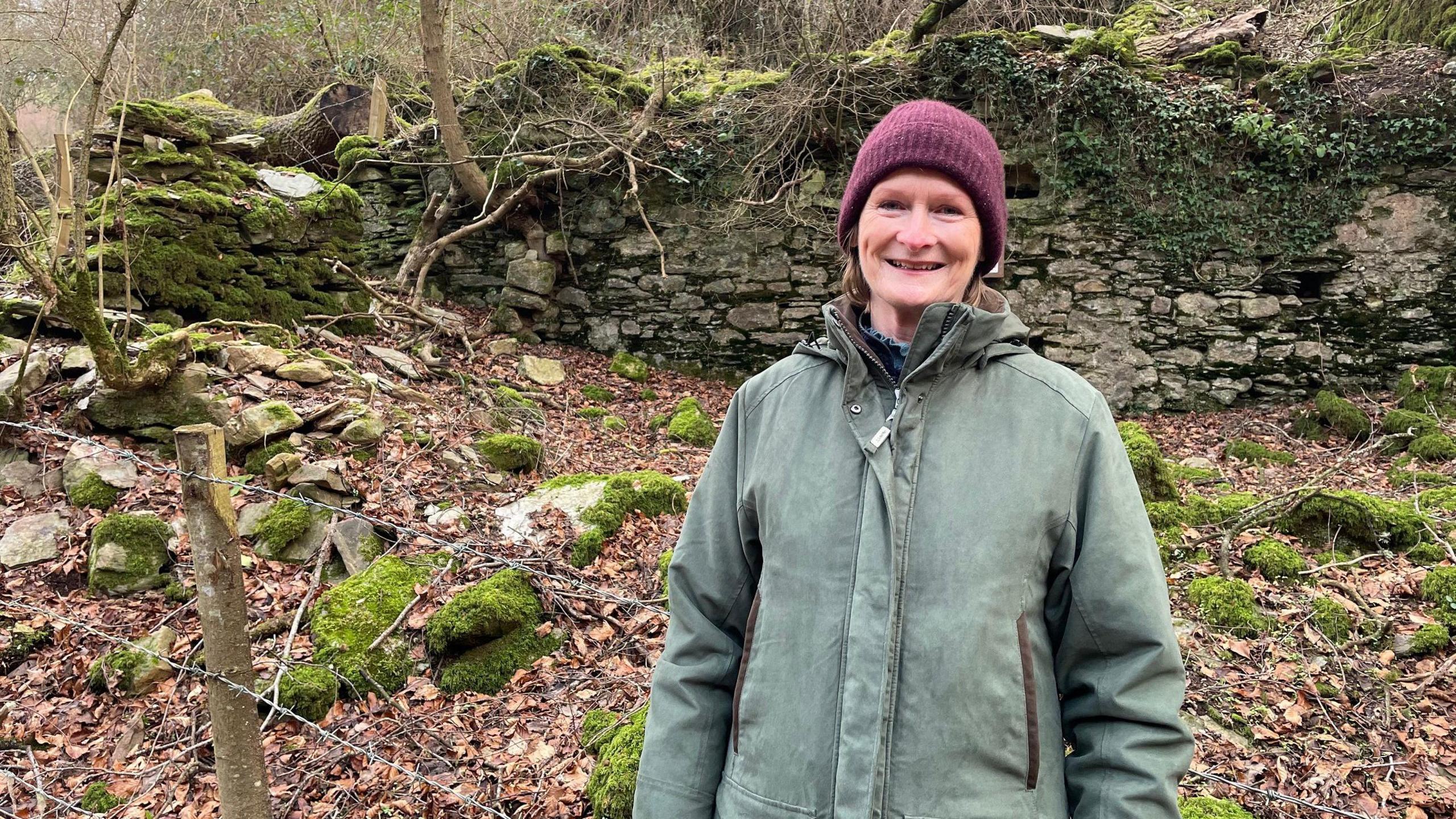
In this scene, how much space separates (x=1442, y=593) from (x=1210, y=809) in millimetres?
2149

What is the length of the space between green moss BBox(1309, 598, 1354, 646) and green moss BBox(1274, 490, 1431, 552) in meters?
0.78

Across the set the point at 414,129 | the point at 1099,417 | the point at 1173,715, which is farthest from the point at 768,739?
the point at 414,129

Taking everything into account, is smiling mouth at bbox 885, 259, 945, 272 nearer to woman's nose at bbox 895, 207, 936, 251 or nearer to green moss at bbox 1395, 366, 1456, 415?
woman's nose at bbox 895, 207, 936, 251

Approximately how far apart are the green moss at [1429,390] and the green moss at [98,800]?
8.47 m

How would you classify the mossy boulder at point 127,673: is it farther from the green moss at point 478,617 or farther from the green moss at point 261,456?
the green moss at point 261,456

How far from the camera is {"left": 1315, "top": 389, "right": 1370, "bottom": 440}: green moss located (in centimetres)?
639

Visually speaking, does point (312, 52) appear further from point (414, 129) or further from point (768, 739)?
point (768, 739)

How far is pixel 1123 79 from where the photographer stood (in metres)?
7.41

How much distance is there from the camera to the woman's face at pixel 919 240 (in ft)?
4.29

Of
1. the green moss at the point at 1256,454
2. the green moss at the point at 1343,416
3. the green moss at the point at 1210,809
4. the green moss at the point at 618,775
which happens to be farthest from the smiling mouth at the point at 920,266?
the green moss at the point at 1343,416

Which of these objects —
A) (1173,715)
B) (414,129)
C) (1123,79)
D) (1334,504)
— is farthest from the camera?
(414,129)

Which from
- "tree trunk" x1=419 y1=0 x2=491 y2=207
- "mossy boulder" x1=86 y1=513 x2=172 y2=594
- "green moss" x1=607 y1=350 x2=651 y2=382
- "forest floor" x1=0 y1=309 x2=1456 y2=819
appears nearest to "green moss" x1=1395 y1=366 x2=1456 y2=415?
"forest floor" x1=0 y1=309 x2=1456 y2=819

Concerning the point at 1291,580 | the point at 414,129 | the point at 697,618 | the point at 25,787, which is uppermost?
the point at 414,129

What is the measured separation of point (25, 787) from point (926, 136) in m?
3.53
